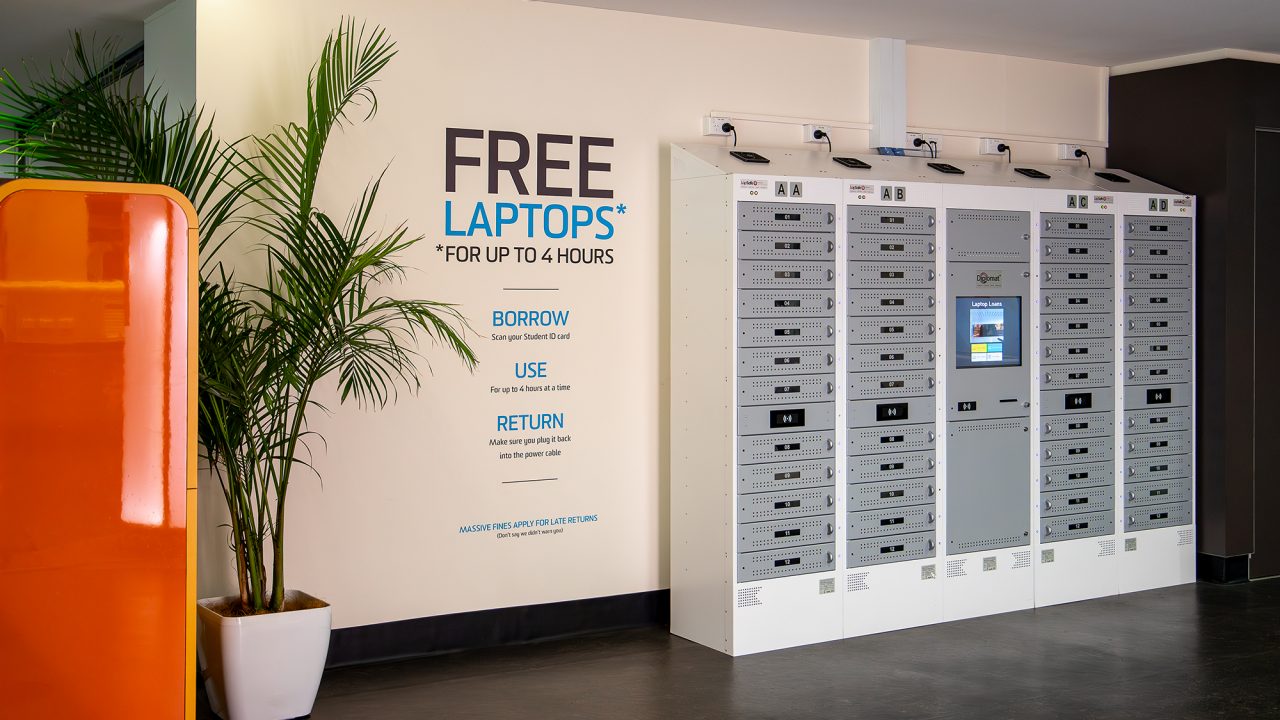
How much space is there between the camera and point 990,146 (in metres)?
6.54

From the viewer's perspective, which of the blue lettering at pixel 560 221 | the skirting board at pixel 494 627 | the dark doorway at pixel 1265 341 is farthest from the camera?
the dark doorway at pixel 1265 341

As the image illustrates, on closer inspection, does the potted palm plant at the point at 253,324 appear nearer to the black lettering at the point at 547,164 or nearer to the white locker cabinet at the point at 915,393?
the black lettering at the point at 547,164

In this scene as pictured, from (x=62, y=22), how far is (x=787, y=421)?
3899 millimetres

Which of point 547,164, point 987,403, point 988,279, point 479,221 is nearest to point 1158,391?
point 987,403

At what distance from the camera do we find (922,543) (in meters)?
5.58

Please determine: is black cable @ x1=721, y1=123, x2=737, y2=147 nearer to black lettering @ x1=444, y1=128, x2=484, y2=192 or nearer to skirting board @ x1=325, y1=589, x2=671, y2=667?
black lettering @ x1=444, y1=128, x2=484, y2=192

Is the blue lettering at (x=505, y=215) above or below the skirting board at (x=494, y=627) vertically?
above

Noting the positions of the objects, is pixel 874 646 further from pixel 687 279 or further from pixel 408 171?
pixel 408 171

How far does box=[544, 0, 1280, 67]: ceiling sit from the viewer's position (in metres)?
5.33

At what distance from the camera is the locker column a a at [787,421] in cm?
512

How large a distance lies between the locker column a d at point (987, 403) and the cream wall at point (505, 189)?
2.82 feet

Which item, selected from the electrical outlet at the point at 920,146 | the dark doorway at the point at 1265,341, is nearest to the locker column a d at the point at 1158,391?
the dark doorway at the point at 1265,341

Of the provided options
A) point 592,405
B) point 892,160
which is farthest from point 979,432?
point 592,405

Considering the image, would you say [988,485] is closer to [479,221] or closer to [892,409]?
[892,409]
